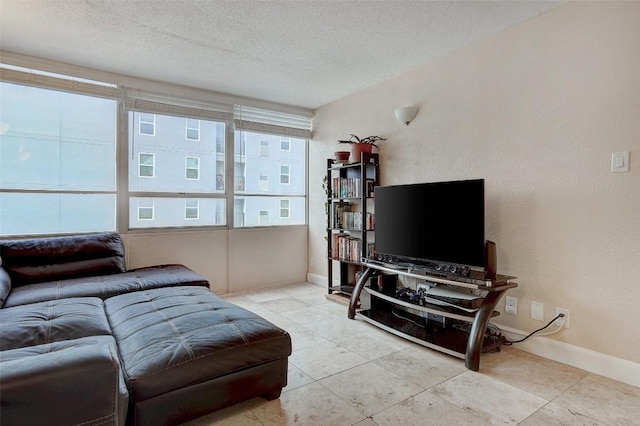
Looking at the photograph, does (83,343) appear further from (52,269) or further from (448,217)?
(448,217)

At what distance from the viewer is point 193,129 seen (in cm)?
396

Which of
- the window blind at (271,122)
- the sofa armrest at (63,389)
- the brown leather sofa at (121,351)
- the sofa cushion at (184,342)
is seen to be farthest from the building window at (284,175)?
the sofa armrest at (63,389)

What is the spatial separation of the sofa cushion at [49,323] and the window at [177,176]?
5.37ft

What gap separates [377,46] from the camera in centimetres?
286

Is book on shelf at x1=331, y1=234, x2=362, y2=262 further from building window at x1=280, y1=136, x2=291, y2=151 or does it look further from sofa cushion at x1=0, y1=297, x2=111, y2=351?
sofa cushion at x1=0, y1=297, x2=111, y2=351

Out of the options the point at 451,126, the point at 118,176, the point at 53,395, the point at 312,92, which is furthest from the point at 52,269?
the point at 451,126

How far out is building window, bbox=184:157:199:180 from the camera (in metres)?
3.92

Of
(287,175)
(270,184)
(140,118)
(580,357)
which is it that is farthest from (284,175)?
(580,357)

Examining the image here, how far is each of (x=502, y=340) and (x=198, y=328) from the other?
2.16 metres

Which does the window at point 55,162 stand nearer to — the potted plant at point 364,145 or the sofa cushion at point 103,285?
the sofa cushion at point 103,285

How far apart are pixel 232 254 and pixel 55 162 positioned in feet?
6.49

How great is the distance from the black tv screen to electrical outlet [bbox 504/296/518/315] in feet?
1.61

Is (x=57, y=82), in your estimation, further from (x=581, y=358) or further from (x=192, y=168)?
(x=581, y=358)

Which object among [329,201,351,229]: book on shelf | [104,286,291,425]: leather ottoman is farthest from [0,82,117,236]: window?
[329,201,351,229]: book on shelf
